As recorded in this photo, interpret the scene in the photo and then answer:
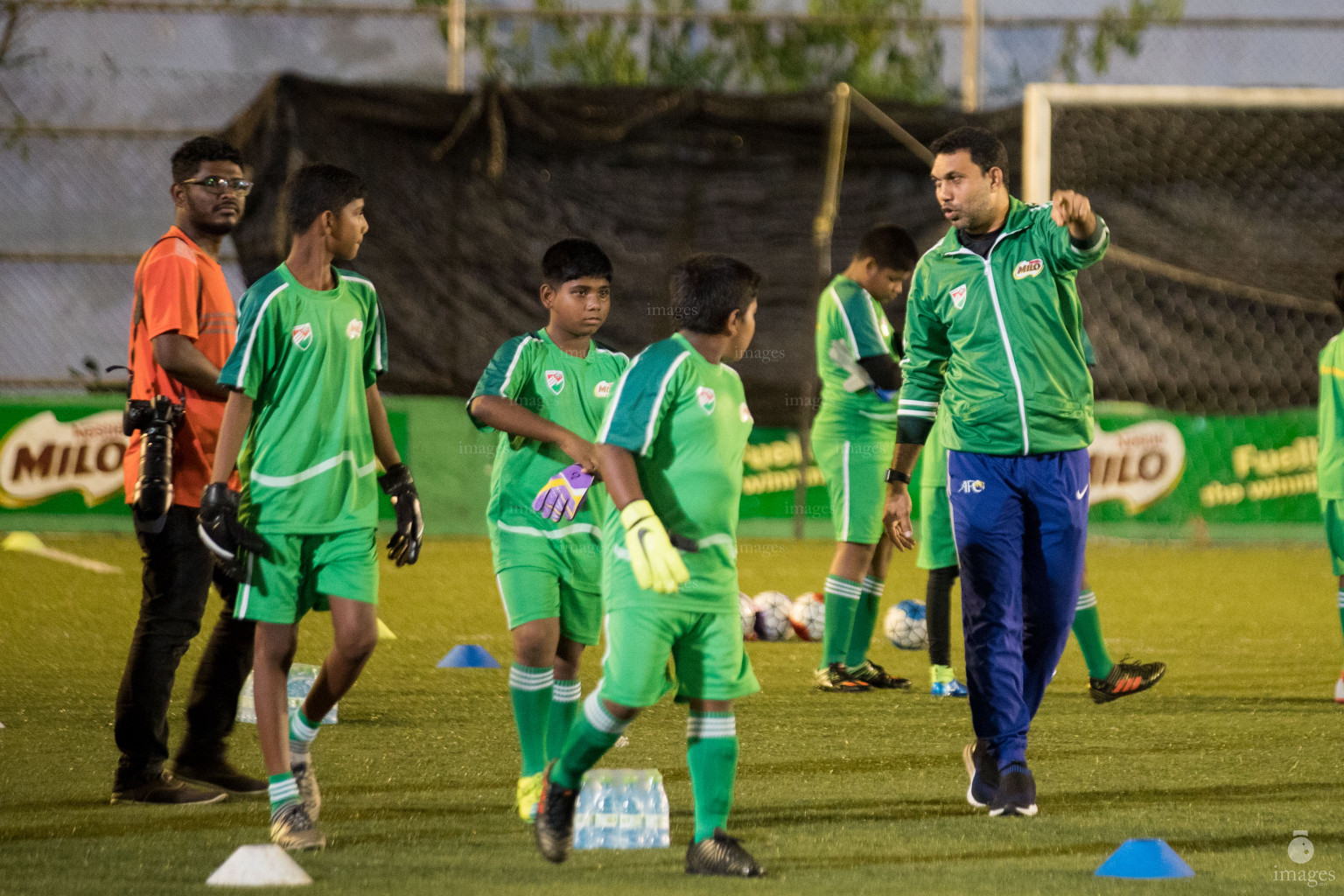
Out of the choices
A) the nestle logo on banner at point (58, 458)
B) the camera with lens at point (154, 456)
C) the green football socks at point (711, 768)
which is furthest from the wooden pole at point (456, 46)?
the green football socks at point (711, 768)

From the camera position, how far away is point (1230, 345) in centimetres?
1527

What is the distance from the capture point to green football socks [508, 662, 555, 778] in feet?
16.0

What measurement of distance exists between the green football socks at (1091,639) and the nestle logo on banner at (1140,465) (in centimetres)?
848

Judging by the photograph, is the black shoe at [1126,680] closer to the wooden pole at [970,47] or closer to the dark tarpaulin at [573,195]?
the dark tarpaulin at [573,195]

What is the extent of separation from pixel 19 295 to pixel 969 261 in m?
12.3

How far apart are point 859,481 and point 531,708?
302 cm

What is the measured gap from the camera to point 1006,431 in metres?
5.01

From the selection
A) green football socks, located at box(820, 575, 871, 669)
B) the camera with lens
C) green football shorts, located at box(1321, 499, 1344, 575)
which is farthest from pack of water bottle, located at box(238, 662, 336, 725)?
green football shorts, located at box(1321, 499, 1344, 575)

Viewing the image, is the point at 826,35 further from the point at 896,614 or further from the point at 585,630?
the point at 585,630

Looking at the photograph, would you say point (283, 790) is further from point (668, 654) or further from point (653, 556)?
point (653, 556)

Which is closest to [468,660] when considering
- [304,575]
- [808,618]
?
[808,618]

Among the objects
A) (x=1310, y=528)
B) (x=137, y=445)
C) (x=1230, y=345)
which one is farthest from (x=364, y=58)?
(x=137, y=445)

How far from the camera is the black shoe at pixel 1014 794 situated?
15.8 ft

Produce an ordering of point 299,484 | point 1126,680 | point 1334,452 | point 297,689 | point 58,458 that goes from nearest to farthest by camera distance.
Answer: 1. point 299,484
2. point 297,689
3. point 1126,680
4. point 1334,452
5. point 58,458
